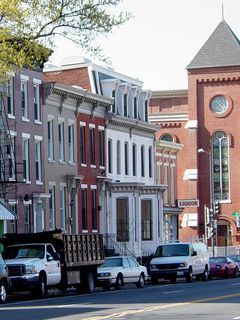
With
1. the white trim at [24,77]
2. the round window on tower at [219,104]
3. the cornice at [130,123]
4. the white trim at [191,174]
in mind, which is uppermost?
the round window on tower at [219,104]

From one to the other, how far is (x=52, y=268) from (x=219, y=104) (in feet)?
213

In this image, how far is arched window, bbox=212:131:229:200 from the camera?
100312 mm

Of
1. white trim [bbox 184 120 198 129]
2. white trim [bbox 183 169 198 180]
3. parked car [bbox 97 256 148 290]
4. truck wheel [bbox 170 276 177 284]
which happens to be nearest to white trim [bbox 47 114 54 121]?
truck wheel [bbox 170 276 177 284]

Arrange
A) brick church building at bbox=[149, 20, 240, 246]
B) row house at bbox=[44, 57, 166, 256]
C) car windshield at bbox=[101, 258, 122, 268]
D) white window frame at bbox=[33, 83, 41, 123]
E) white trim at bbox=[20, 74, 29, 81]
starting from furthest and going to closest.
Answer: brick church building at bbox=[149, 20, 240, 246], row house at bbox=[44, 57, 166, 256], white window frame at bbox=[33, 83, 41, 123], white trim at bbox=[20, 74, 29, 81], car windshield at bbox=[101, 258, 122, 268]

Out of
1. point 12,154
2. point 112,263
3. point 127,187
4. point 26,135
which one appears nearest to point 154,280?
point 112,263

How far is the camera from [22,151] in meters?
Result: 54.6

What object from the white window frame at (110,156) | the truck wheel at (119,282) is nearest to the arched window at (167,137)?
the white window frame at (110,156)

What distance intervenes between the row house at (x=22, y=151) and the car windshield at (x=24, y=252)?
10.3 meters

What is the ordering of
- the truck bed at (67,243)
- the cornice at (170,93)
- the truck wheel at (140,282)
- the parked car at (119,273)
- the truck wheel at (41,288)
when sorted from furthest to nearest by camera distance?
the cornice at (170,93) < the truck wheel at (140,282) < the parked car at (119,273) < the truck bed at (67,243) < the truck wheel at (41,288)

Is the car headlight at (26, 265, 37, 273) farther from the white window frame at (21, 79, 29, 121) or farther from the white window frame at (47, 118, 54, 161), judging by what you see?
the white window frame at (47, 118, 54, 161)

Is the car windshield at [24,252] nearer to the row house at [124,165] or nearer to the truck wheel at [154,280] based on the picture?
the truck wheel at [154,280]

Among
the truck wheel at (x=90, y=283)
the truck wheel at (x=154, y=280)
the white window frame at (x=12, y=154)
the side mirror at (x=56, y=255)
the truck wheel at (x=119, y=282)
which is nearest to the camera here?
the side mirror at (x=56, y=255)

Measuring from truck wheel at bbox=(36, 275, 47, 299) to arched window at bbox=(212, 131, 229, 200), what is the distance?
6187 centimetres

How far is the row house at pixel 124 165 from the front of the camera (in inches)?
2623
